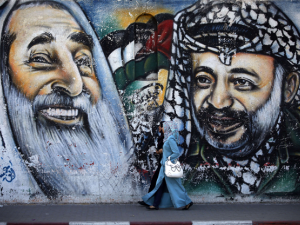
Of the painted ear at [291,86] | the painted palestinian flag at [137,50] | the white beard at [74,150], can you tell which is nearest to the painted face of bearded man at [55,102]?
the white beard at [74,150]

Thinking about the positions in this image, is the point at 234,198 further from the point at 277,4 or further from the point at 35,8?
the point at 35,8

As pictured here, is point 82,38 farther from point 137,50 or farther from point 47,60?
point 137,50

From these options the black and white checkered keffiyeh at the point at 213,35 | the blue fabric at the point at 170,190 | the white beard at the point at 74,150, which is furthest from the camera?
the black and white checkered keffiyeh at the point at 213,35

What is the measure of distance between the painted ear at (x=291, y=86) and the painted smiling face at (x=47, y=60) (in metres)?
3.87

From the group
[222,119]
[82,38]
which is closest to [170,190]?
[222,119]

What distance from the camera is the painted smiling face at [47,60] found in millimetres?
7531

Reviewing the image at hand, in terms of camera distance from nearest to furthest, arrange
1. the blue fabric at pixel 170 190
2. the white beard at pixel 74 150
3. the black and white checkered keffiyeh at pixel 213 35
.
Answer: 1. the blue fabric at pixel 170 190
2. the white beard at pixel 74 150
3. the black and white checkered keffiyeh at pixel 213 35

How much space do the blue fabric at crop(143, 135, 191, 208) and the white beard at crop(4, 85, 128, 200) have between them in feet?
2.69

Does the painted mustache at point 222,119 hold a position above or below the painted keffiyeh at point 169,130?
above

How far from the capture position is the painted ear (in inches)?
305

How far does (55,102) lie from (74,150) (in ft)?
3.21

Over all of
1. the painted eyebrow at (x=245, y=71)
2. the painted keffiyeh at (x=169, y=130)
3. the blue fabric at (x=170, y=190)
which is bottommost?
the blue fabric at (x=170, y=190)

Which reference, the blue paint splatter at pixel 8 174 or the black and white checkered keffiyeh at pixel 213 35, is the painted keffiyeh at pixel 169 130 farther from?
the blue paint splatter at pixel 8 174

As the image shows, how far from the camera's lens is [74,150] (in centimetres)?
755
